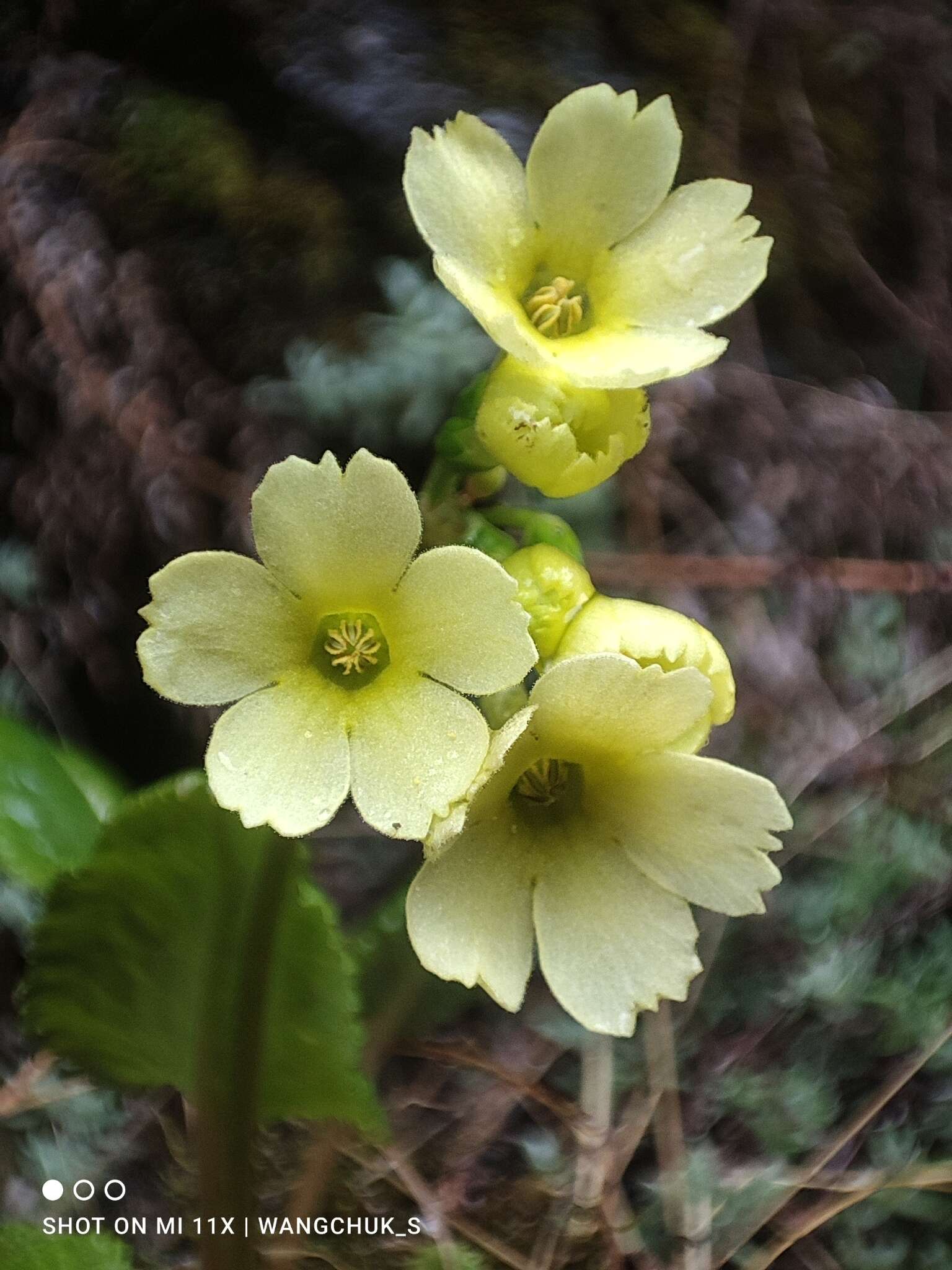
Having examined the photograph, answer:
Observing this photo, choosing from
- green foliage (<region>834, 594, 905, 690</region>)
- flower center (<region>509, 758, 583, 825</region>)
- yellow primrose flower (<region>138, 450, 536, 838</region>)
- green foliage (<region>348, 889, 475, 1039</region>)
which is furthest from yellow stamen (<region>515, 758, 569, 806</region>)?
green foliage (<region>834, 594, 905, 690</region>)

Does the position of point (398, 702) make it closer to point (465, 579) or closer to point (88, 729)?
point (465, 579)

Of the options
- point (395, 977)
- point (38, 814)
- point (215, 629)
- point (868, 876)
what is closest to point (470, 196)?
point (215, 629)

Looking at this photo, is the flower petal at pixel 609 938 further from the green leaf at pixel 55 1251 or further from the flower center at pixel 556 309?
the green leaf at pixel 55 1251

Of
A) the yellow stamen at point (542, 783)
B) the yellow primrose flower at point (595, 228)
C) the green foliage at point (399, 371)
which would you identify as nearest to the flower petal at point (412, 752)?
the yellow stamen at point (542, 783)

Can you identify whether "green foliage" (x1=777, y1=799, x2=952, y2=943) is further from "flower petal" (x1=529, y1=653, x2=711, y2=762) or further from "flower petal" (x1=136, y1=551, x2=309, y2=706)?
"flower petal" (x1=136, y1=551, x2=309, y2=706)

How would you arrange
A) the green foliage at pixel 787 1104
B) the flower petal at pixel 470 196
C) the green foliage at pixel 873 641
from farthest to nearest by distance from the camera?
the green foliage at pixel 873 641, the green foliage at pixel 787 1104, the flower petal at pixel 470 196

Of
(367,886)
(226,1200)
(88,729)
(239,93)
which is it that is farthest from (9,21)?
(226,1200)

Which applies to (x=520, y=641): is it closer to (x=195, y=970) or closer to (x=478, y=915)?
(x=478, y=915)
